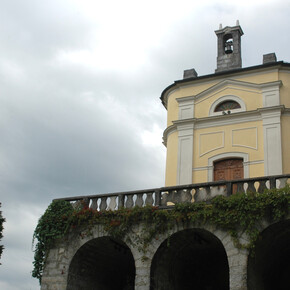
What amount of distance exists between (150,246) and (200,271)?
386 centimetres

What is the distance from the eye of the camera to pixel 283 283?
650 inches

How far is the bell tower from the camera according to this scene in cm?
2219

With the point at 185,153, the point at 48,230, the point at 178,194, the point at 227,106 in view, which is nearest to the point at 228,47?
the point at 227,106

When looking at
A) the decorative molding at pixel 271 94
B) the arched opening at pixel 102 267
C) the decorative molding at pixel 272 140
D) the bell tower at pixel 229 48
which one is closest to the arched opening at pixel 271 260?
the decorative molding at pixel 272 140

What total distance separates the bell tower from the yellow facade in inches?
55.3

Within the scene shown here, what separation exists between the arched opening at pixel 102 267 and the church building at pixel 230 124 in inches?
172

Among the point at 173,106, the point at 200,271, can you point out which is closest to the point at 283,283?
the point at 200,271

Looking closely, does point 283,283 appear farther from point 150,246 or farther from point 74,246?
point 74,246

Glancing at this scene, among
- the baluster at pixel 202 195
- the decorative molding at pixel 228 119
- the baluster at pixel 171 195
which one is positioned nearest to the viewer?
the baluster at pixel 202 195

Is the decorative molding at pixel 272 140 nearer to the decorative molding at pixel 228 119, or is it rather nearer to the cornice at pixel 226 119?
the cornice at pixel 226 119

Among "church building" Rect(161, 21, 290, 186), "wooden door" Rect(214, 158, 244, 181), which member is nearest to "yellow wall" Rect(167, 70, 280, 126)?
"church building" Rect(161, 21, 290, 186)

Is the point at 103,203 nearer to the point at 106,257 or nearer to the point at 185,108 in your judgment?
the point at 106,257

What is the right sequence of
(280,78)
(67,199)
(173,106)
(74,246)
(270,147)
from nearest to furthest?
(74,246) → (67,199) → (270,147) → (280,78) → (173,106)

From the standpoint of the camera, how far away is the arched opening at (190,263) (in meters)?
14.3
